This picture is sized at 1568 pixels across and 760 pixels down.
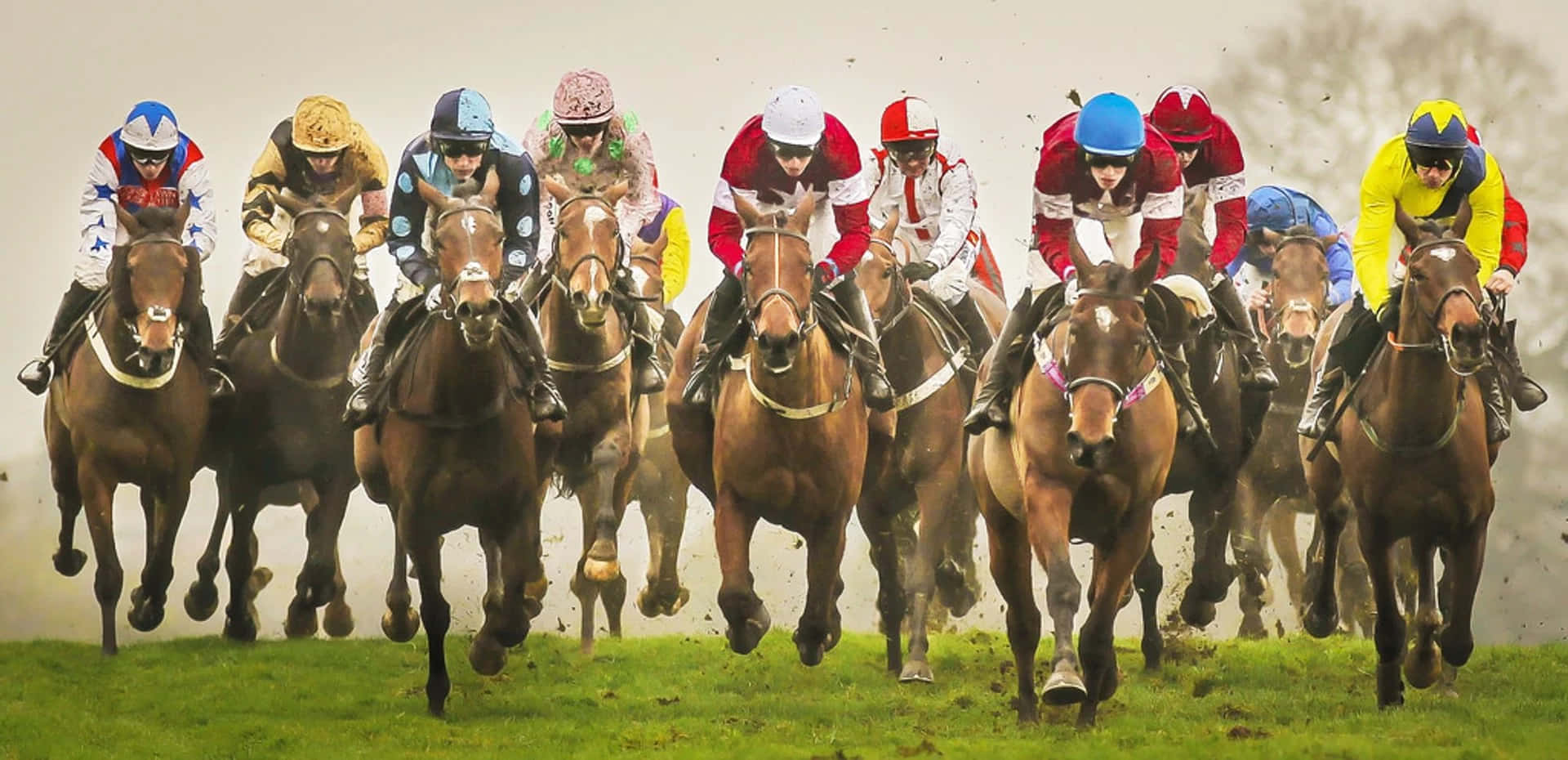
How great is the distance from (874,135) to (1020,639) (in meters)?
13.6

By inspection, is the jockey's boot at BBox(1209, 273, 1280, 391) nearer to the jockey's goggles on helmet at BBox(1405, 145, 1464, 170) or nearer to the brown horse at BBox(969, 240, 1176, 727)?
the jockey's goggles on helmet at BBox(1405, 145, 1464, 170)

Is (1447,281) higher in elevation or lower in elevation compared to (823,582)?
higher

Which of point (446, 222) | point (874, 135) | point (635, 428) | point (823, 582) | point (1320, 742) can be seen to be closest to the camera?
point (1320, 742)

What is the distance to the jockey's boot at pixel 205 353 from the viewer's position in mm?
16062

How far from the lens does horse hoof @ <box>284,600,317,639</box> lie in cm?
1697

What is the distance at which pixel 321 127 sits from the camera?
55.9 ft

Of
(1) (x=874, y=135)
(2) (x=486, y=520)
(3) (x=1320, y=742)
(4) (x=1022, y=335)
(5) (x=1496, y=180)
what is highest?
(1) (x=874, y=135)

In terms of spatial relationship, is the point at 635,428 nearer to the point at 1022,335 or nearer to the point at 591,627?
the point at 591,627

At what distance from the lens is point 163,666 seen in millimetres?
15688

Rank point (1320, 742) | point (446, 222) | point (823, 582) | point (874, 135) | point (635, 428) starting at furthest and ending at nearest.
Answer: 1. point (874, 135)
2. point (635, 428)
3. point (823, 582)
4. point (446, 222)
5. point (1320, 742)

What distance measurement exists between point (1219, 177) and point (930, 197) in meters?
1.96

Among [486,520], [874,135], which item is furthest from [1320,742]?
[874,135]

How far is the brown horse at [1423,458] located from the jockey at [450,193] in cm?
416

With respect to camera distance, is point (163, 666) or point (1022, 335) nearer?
point (1022, 335)
